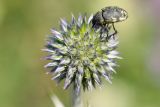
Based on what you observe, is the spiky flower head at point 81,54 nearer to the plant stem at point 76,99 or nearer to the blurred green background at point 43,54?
the plant stem at point 76,99

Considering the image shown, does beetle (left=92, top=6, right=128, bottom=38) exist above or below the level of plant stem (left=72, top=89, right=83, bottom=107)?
above

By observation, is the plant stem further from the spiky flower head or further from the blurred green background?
the blurred green background

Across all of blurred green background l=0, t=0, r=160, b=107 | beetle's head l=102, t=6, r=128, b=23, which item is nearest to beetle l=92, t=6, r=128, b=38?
beetle's head l=102, t=6, r=128, b=23

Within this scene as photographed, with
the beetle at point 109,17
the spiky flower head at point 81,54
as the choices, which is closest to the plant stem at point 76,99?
the spiky flower head at point 81,54

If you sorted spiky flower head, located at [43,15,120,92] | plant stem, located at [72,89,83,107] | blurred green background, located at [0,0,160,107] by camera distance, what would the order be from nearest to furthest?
1. plant stem, located at [72,89,83,107]
2. spiky flower head, located at [43,15,120,92]
3. blurred green background, located at [0,0,160,107]
